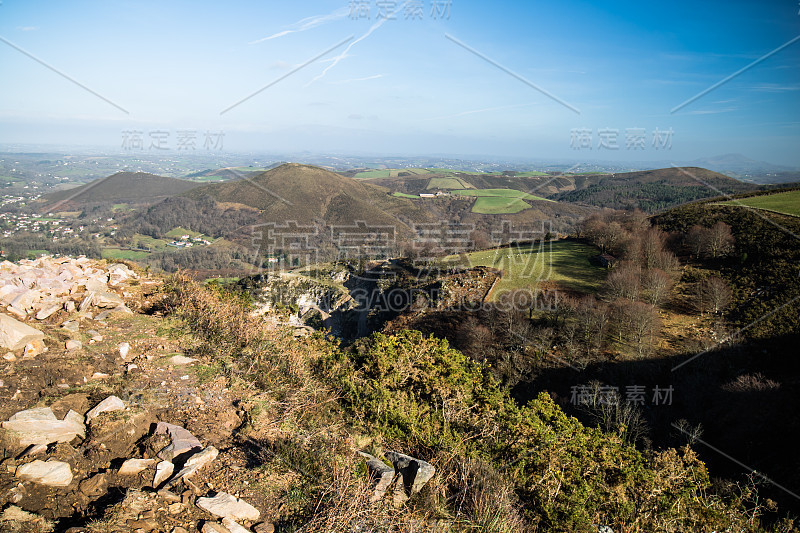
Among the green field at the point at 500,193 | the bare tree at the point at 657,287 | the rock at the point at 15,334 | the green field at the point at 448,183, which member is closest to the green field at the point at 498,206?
the green field at the point at 500,193

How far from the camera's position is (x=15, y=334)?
5180 mm

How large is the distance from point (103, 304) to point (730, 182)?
12493 cm

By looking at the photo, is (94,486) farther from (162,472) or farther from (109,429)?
(109,429)

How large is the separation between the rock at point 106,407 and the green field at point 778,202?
45.5m

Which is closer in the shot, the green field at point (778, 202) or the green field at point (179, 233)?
the green field at point (778, 202)

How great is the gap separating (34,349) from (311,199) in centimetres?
10816

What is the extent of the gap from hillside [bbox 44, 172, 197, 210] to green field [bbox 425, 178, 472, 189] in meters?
Answer: 86.0

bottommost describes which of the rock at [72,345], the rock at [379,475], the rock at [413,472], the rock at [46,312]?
the rock at [413,472]

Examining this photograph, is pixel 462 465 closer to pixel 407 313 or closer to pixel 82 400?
pixel 82 400

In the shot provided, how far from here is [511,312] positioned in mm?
24453

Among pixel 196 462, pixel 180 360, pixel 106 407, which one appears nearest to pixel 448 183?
pixel 180 360

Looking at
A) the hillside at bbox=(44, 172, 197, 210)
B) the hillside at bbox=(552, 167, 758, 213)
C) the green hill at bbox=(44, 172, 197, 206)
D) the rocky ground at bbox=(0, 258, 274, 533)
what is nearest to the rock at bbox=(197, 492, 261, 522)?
the rocky ground at bbox=(0, 258, 274, 533)

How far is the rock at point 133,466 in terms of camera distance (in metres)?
3.49

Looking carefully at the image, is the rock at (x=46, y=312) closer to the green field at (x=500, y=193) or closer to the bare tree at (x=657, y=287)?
the bare tree at (x=657, y=287)
